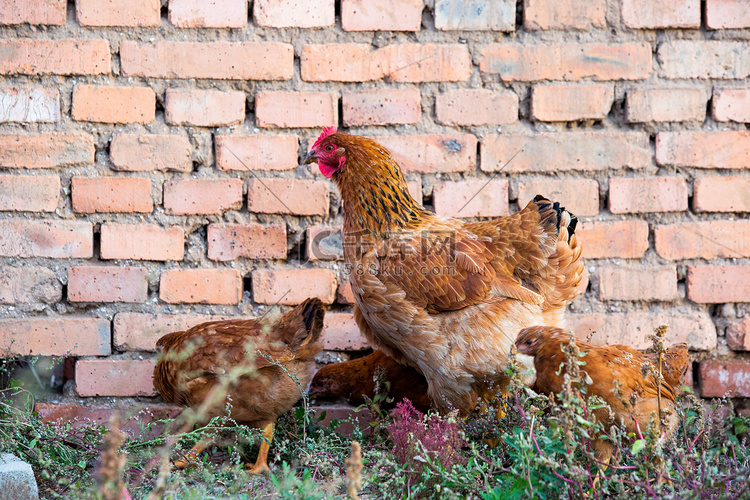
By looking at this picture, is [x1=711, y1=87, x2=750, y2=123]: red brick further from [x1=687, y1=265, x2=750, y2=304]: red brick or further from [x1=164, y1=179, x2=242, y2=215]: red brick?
[x1=164, y1=179, x2=242, y2=215]: red brick

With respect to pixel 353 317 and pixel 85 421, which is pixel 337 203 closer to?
pixel 353 317

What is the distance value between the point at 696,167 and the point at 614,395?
1260mm

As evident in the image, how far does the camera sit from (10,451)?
1721 mm

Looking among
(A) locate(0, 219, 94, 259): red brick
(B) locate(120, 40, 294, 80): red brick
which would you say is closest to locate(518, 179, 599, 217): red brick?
(B) locate(120, 40, 294, 80): red brick

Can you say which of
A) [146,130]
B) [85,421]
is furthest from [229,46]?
[85,421]

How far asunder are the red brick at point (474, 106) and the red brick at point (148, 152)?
3.35 ft

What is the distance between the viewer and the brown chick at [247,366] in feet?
5.99

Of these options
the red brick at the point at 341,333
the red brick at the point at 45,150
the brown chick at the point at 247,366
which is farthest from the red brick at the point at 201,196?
the red brick at the point at 341,333

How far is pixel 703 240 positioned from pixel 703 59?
2.36ft

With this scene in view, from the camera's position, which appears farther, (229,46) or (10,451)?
(229,46)

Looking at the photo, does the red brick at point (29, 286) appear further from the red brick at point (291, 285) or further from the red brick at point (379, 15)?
the red brick at point (379, 15)

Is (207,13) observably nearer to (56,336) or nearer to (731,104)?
(56,336)

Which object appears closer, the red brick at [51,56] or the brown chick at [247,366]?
the brown chick at [247,366]

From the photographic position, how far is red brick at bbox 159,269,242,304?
7.18ft
